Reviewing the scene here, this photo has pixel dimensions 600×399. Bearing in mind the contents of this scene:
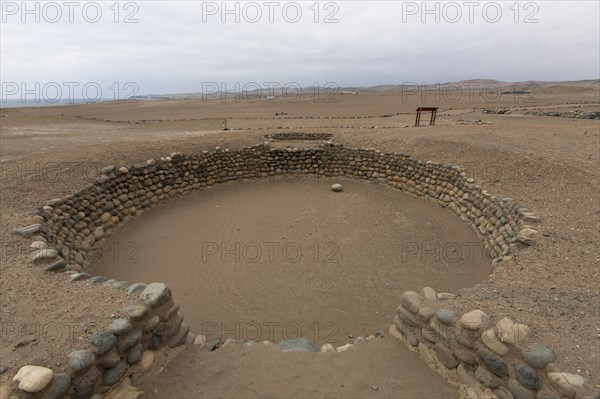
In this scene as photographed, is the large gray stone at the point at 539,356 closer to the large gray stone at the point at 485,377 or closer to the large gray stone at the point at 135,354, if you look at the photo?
the large gray stone at the point at 485,377

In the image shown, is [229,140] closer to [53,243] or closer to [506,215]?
[53,243]

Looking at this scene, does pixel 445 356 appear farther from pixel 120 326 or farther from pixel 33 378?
pixel 33 378

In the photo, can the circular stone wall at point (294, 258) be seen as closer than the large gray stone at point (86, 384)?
No

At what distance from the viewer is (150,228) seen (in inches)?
377

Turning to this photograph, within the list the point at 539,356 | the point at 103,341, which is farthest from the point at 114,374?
the point at 539,356

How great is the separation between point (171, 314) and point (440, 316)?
137 inches

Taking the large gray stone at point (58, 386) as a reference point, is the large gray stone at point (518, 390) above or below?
below

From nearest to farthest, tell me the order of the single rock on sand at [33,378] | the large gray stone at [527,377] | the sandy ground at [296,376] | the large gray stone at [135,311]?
1. the single rock on sand at [33,378]
2. the large gray stone at [527,377]
3. the sandy ground at [296,376]
4. the large gray stone at [135,311]

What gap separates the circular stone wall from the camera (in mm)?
6066

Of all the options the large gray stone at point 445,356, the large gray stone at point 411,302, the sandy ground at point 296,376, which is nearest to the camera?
the sandy ground at point 296,376

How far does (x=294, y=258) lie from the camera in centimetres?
790

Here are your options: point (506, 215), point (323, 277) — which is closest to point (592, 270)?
point (506, 215)

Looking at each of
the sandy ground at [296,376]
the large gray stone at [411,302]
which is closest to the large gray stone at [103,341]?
the sandy ground at [296,376]

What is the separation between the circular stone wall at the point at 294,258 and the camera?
19.9 ft
